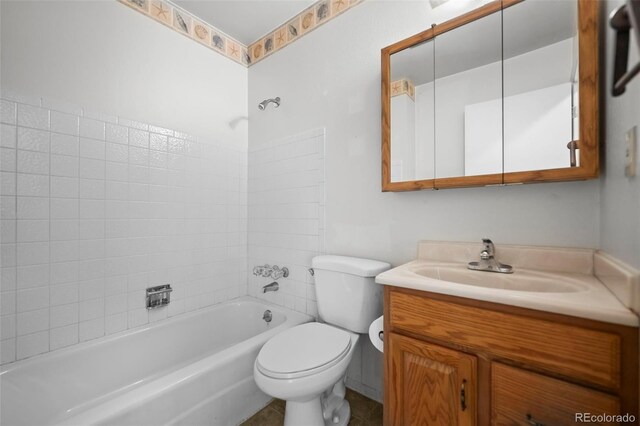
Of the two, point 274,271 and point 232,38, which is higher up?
point 232,38

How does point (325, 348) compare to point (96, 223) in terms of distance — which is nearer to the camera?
point (325, 348)

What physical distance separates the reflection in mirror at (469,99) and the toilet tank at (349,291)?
1.96ft

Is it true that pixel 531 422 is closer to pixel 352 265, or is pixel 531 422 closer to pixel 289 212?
pixel 352 265

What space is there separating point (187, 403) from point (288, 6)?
230 centimetres

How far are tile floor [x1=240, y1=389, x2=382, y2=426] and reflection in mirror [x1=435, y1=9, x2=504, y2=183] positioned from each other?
4.21ft

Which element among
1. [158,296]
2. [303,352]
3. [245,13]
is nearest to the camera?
[303,352]

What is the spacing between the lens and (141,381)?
1537mm

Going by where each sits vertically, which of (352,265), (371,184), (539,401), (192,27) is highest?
(192,27)

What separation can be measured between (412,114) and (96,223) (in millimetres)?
1796

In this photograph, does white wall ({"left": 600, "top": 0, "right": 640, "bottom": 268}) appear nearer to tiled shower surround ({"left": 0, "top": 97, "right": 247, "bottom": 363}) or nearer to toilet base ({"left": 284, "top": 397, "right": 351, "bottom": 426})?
toilet base ({"left": 284, "top": 397, "right": 351, "bottom": 426})

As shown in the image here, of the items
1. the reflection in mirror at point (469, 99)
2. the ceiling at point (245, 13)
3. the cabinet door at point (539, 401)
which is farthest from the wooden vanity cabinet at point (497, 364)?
the ceiling at point (245, 13)

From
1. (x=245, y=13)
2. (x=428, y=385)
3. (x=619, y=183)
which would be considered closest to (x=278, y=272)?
(x=428, y=385)

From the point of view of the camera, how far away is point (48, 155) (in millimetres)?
1339

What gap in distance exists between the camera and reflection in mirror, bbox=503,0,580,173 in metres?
0.98
